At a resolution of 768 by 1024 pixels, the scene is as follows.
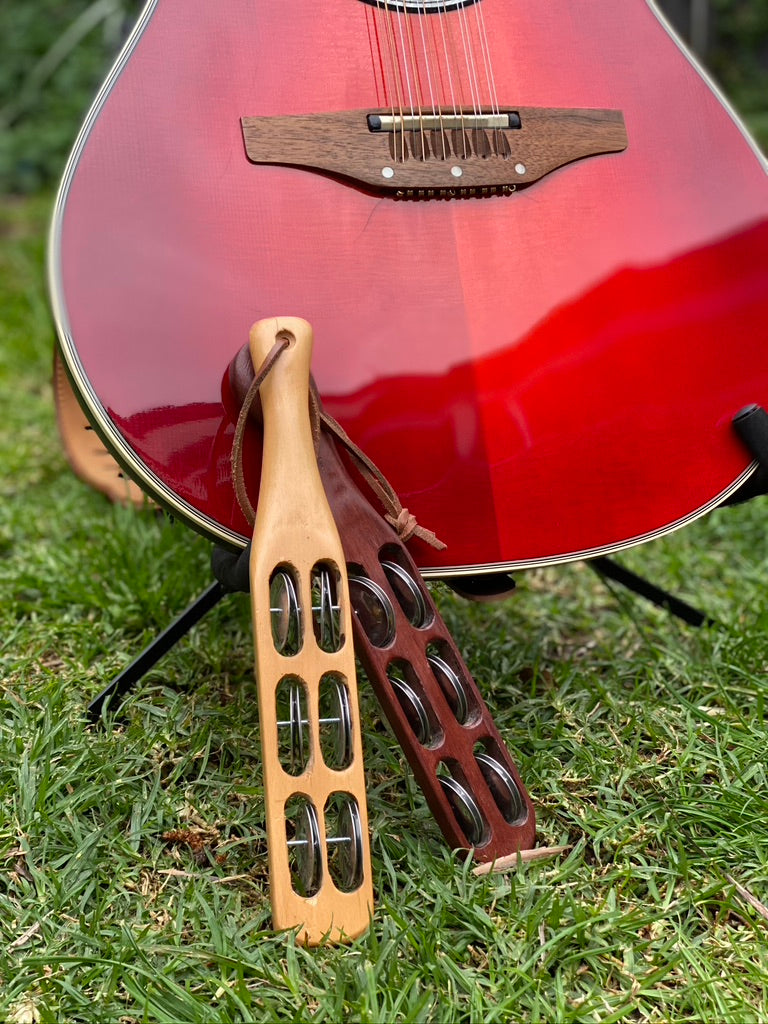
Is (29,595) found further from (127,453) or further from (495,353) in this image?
(495,353)

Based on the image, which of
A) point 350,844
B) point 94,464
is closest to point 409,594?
point 350,844

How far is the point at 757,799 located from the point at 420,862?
1.39 ft

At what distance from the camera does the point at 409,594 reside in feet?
3.82

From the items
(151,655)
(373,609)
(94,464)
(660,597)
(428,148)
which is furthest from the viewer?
(94,464)

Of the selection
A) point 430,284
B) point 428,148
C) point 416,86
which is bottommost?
point 430,284

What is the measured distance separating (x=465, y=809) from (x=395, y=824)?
5.9 inches

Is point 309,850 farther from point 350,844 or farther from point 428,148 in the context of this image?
point 428,148

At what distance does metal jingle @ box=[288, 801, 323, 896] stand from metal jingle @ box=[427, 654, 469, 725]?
0.70 feet

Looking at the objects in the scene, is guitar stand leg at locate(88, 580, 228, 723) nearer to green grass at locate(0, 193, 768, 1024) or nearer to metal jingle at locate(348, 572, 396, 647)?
green grass at locate(0, 193, 768, 1024)

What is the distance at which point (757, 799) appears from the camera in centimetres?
127

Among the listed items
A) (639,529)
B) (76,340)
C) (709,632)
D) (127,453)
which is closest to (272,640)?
(127,453)

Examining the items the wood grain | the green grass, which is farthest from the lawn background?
the wood grain

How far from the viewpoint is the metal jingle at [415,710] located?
1.14 meters

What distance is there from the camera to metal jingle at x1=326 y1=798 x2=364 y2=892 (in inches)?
41.3
